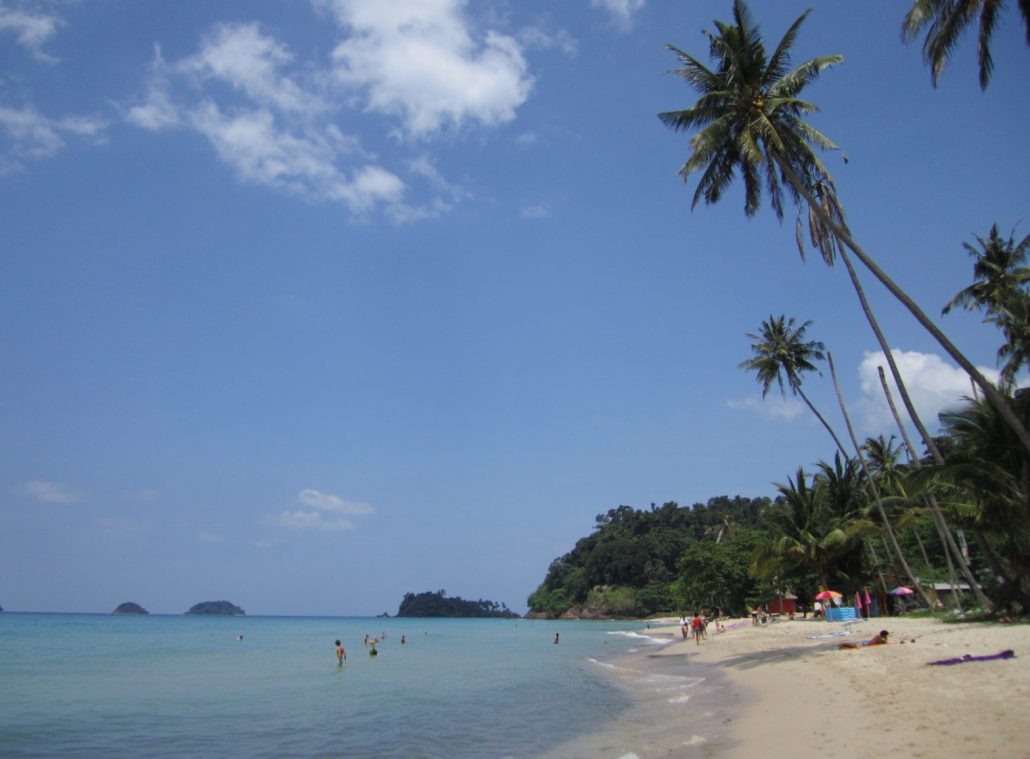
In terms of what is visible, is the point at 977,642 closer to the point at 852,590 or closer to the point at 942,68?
the point at 942,68

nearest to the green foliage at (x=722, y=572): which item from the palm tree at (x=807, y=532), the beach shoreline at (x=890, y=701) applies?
the palm tree at (x=807, y=532)

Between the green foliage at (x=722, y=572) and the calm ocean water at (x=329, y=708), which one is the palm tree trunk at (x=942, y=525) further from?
the green foliage at (x=722, y=572)

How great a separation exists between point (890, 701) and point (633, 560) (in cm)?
10822

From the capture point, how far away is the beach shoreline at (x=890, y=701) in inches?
343

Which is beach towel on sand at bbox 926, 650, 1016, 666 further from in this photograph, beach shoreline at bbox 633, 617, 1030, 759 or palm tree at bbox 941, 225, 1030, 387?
palm tree at bbox 941, 225, 1030, 387

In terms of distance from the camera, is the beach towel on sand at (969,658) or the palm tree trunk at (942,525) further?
the palm tree trunk at (942,525)

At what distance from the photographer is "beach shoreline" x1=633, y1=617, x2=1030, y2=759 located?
28.6 ft

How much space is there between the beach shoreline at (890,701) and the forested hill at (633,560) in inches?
2314

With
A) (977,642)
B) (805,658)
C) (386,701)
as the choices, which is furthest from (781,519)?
Result: (386,701)

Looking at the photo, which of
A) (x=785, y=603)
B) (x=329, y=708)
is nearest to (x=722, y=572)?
(x=785, y=603)

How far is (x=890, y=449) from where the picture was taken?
43562mm

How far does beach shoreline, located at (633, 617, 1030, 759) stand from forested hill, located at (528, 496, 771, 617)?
58.8m

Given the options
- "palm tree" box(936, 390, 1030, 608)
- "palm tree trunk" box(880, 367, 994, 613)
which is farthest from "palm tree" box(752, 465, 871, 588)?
"palm tree" box(936, 390, 1030, 608)

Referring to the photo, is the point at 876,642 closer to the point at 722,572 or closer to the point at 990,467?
the point at 990,467
